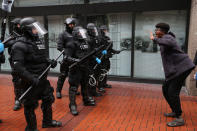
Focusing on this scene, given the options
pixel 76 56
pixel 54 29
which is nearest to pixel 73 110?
pixel 76 56

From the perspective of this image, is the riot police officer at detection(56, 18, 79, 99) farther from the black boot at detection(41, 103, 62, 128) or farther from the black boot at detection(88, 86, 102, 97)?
the black boot at detection(41, 103, 62, 128)

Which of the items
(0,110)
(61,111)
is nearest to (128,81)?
(61,111)

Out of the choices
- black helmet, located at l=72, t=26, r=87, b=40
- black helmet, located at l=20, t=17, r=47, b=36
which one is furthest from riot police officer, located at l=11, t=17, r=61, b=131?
black helmet, located at l=72, t=26, r=87, b=40

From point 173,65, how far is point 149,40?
3402 millimetres

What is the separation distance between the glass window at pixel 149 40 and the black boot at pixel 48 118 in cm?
417

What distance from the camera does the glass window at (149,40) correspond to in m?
6.55

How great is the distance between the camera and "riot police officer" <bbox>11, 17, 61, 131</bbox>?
3.03 meters

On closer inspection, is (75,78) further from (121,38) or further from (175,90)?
(121,38)

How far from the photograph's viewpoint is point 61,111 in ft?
15.1

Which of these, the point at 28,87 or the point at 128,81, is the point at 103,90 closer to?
the point at 128,81

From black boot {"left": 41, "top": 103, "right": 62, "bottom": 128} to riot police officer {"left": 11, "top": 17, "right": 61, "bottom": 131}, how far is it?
0.17 m

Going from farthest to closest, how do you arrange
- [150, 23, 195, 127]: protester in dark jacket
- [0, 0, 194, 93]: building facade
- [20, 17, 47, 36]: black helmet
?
[0, 0, 194, 93]: building facade < [150, 23, 195, 127]: protester in dark jacket < [20, 17, 47, 36]: black helmet

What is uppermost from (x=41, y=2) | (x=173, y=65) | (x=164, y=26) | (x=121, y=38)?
(x=41, y=2)

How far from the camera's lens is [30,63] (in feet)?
10.7
